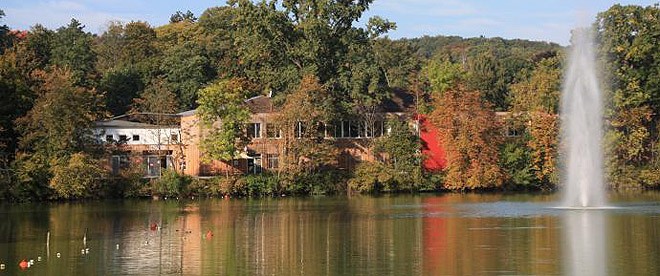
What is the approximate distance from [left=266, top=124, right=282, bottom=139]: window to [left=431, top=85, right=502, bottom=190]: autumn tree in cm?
1224

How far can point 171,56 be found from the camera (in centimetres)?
10069

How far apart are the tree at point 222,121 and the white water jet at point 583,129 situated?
2801 centimetres

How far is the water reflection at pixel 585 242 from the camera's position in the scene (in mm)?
33353

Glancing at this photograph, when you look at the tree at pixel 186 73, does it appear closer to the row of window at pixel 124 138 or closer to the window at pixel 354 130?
the row of window at pixel 124 138

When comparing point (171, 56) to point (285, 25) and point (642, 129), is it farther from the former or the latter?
point (642, 129)

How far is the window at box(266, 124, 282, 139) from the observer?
83875 millimetres

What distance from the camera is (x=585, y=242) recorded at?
4019cm

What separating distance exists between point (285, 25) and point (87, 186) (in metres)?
21.0

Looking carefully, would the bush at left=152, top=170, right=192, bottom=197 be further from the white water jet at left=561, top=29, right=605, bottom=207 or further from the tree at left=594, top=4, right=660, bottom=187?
the tree at left=594, top=4, right=660, bottom=187

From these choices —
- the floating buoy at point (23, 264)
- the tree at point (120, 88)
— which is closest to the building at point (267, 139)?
the tree at point (120, 88)

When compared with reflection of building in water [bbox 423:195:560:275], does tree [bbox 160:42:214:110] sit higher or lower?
higher

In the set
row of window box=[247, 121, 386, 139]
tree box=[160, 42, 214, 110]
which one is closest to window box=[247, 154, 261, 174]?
row of window box=[247, 121, 386, 139]

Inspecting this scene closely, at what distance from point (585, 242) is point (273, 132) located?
1845 inches

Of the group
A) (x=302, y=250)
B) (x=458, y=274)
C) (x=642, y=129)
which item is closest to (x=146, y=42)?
(x=642, y=129)
